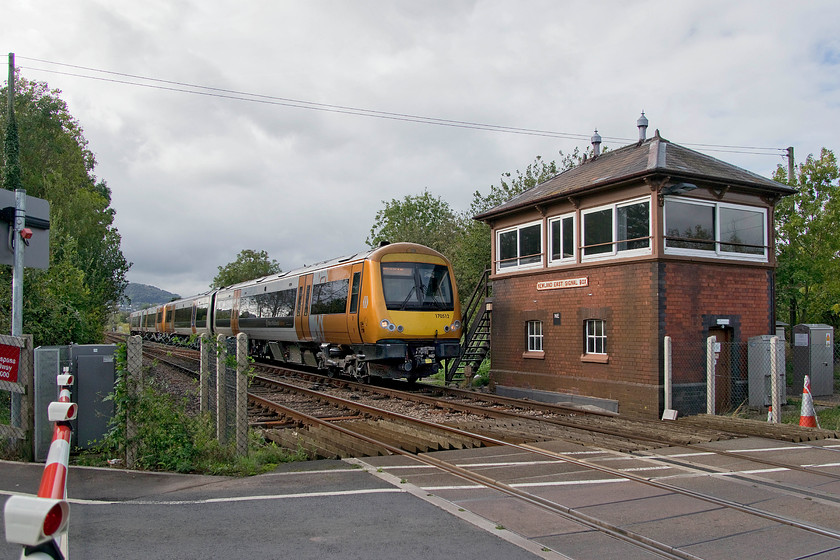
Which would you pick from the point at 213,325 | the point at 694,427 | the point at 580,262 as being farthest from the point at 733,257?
the point at 213,325

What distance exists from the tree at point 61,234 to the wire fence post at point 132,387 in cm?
604

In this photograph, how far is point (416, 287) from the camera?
629 inches

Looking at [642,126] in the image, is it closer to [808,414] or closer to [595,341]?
[595,341]

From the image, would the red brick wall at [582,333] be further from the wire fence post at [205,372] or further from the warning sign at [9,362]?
the warning sign at [9,362]

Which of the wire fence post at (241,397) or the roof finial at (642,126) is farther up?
the roof finial at (642,126)

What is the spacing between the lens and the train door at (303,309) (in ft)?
61.7

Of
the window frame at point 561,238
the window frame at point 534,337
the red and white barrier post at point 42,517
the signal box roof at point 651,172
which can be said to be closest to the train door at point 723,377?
the signal box roof at point 651,172

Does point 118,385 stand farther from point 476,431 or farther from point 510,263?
point 510,263

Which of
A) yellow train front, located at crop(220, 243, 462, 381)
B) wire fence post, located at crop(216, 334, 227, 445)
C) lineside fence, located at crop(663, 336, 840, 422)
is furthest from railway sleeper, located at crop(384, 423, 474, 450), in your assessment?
yellow train front, located at crop(220, 243, 462, 381)

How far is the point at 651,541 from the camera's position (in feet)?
15.5

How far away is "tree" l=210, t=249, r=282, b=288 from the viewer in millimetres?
76875

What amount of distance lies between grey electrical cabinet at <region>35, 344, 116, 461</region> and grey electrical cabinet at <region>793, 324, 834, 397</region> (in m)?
13.9

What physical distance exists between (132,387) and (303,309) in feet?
39.7

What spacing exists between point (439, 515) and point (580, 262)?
969 cm
